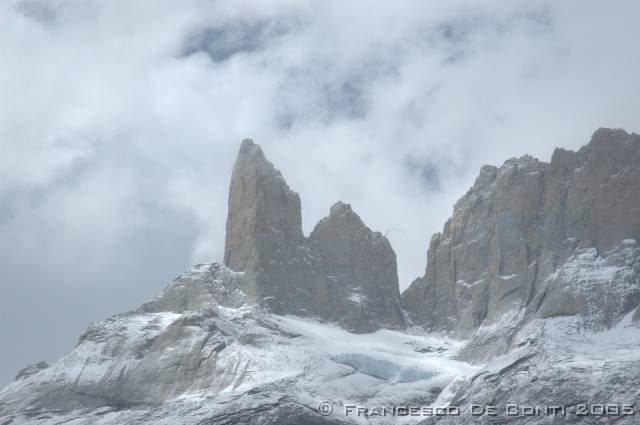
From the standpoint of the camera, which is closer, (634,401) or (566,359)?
(634,401)

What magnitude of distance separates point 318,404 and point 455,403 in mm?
15737

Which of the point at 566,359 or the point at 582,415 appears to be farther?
the point at 566,359

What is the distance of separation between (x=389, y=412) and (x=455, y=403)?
27.5 ft

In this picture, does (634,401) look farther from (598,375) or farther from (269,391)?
(269,391)

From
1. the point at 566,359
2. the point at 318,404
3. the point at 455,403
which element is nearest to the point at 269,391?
the point at 318,404

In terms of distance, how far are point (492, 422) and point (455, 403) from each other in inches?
398

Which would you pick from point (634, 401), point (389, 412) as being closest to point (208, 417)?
point (389, 412)

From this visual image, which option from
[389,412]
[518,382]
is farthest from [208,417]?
[518,382]

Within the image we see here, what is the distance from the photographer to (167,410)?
652ft

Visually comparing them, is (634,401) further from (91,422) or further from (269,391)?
(91,422)

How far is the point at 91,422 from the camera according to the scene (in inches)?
7854

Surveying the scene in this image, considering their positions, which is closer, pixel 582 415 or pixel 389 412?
pixel 582 415

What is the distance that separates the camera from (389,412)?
645 ft

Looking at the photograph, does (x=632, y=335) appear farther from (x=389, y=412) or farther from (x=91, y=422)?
(x=91, y=422)
